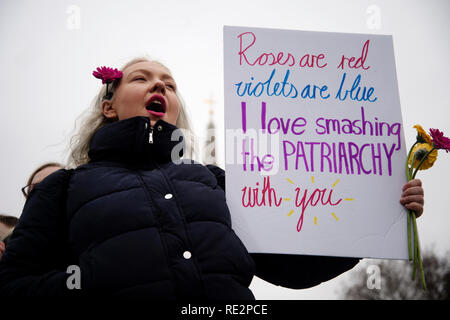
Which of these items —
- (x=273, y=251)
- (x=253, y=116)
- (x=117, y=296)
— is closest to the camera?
(x=117, y=296)

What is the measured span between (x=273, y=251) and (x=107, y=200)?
751mm

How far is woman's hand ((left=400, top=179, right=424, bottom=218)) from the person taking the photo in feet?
5.82

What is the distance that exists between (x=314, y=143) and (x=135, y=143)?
861 mm

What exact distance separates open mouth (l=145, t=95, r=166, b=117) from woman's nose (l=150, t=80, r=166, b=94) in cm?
6

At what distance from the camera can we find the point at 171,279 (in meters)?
1.34

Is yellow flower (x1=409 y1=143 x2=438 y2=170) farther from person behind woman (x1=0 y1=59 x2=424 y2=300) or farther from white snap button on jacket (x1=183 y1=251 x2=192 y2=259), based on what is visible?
white snap button on jacket (x1=183 y1=251 x2=192 y2=259)

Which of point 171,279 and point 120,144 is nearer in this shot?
point 171,279

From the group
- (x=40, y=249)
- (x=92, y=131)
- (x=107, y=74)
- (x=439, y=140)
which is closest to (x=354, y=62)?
(x=439, y=140)

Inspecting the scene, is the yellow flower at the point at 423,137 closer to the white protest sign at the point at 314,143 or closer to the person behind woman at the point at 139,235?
the white protest sign at the point at 314,143

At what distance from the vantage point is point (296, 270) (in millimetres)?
1874

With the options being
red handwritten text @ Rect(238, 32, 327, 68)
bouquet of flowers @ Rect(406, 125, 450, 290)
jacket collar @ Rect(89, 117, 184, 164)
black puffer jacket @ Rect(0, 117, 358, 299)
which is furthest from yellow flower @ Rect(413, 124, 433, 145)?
jacket collar @ Rect(89, 117, 184, 164)

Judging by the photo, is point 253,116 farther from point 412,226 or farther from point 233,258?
point 412,226

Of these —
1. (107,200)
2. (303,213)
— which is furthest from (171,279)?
(303,213)

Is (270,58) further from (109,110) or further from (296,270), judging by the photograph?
(296,270)
